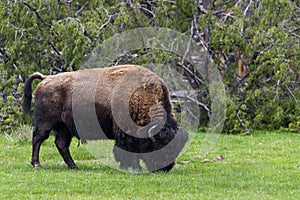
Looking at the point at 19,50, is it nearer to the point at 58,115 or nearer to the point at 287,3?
the point at 58,115

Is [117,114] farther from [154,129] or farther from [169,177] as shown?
[169,177]

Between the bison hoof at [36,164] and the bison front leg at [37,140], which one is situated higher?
the bison front leg at [37,140]

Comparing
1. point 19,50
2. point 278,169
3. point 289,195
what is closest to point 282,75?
A: point 278,169

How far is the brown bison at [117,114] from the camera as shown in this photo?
10.3 meters

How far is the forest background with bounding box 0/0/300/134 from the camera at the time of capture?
48.9 ft

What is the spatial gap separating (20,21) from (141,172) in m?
5.98

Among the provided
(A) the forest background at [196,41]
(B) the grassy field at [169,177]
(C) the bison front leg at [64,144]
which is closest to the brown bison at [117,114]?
(C) the bison front leg at [64,144]

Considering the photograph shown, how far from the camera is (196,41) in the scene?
16344mm

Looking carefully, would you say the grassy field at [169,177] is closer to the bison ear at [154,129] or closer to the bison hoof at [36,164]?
the bison hoof at [36,164]

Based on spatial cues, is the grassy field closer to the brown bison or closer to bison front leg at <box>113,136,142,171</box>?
bison front leg at <box>113,136,142,171</box>

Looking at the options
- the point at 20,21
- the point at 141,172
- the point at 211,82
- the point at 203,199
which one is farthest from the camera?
the point at 211,82

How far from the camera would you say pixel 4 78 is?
15539 millimetres

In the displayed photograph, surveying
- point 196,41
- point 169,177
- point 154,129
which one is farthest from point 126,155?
point 196,41

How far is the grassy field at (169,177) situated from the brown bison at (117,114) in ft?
1.09
